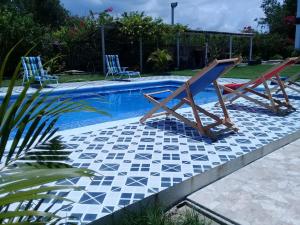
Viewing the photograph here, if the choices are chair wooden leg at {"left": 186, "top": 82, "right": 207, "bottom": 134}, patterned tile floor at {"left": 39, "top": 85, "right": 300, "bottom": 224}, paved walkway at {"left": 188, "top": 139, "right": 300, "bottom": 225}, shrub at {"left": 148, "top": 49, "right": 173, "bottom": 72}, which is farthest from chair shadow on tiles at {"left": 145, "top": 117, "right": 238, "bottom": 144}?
shrub at {"left": 148, "top": 49, "right": 173, "bottom": 72}

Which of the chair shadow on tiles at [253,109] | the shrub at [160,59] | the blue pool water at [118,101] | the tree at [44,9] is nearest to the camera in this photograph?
the chair shadow on tiles at [253,109]

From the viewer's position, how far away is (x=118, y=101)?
32.1ft

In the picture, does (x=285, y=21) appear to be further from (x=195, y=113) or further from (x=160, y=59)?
(x=195, y=113)

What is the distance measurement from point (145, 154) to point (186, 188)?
0.88 m

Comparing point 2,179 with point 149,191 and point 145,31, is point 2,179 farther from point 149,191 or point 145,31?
point 145,31

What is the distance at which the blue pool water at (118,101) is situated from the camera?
685cm

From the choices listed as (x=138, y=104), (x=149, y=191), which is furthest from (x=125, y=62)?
(x=149, y=191)

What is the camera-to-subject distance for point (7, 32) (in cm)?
1216

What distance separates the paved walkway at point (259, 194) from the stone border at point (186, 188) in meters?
0.08

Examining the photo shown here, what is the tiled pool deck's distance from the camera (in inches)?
102

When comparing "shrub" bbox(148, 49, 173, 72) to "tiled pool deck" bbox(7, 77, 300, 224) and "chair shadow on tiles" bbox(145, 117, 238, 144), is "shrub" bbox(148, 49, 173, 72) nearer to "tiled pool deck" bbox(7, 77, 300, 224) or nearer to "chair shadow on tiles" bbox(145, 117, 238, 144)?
"tiled pool deck" bbox(7, 77, 300, 224)

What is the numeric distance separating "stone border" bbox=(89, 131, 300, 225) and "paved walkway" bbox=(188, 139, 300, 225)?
0.27 ft

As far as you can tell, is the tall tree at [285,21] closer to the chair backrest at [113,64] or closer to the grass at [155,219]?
the chair backrest at [113,64]

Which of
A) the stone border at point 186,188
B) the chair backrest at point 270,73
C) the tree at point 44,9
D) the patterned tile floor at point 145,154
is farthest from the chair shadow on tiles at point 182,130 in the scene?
the tree at point 44,9
